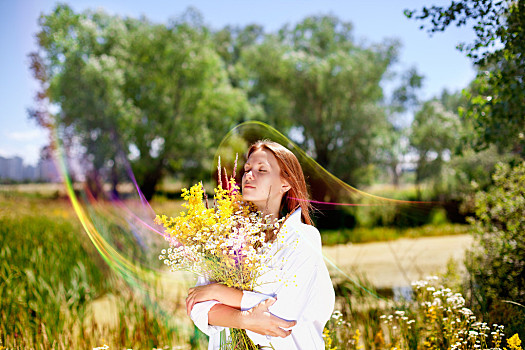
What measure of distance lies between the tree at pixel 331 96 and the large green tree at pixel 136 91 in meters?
2.58

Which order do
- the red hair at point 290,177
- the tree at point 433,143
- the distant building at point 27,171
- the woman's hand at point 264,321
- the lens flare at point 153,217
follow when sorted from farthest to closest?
the tree at point 433,143 < the distant building at point 27,171 < the lens flare at point 153,217 < the red hair at point 290,177 < the woman's hand at point 264,321

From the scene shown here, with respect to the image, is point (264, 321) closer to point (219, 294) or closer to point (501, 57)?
point (219, 294)

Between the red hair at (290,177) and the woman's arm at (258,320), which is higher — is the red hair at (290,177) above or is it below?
above

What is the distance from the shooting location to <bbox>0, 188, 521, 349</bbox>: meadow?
3162mm

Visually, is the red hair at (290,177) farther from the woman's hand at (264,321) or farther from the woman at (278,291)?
the woman's hand at (264,321)

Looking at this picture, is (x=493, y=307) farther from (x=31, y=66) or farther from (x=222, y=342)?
(x=31, y=66)

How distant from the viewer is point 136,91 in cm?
1661

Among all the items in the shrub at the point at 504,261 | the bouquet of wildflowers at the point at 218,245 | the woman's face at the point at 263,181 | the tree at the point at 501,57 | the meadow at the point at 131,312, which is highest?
the tree at the point at 501,57

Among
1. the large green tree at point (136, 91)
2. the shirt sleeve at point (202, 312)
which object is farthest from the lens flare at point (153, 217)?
the large green tree at point (136, 91)

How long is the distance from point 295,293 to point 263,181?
538 millimetres

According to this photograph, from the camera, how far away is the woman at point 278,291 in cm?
153

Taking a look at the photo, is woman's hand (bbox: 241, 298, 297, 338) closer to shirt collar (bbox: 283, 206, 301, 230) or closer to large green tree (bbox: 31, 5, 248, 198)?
shirt collar (bbox: 283, 206, 301, 230)

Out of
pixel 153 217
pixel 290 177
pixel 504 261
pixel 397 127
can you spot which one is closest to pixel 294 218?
pixel 290 177

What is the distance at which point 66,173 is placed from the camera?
15562 millimetres
